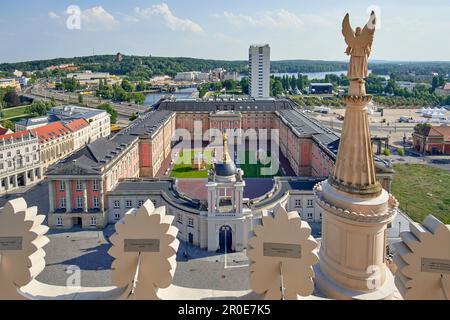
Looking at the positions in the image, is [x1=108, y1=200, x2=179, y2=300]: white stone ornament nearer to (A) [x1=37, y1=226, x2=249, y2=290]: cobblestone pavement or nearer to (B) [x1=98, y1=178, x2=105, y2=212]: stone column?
Answer: (A) [x1=37, y1=226, x2=249, y2=290]: cobblestone pavement

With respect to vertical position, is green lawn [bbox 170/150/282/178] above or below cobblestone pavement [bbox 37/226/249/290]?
above

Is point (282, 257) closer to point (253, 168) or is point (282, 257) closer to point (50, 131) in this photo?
point (253, 168)

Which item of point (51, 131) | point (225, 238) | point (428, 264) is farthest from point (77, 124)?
point (428, 264)

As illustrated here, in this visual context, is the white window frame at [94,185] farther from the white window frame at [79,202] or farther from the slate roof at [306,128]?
the slate roof at [306,128]

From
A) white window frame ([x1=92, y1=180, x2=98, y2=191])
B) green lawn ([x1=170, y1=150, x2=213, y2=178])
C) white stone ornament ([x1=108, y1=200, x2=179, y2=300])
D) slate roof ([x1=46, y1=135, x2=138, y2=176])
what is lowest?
green lawn ([x1=170, y1=150, x2=213, y2=178])

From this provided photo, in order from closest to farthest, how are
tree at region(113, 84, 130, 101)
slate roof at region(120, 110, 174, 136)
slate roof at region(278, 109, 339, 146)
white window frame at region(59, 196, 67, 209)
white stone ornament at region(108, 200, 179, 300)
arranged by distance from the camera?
white stone ornament at region(108, 200, 179, 300)
white window frame at region(59, 196, 67, 209)
slate roof at region(278, 109, 339, 146)
slate roof at region(120, 110, 174, 136)
tree at region(113, 84, 130, 101)

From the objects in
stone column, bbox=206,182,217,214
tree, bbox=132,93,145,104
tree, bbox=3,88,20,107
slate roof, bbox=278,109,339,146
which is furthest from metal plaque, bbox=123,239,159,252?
tree, bbox=3,88,20,107
